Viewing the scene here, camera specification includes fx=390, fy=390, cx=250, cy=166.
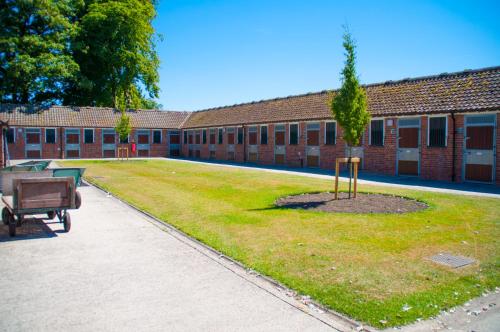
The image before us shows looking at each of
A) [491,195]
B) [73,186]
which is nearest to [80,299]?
[73,186]

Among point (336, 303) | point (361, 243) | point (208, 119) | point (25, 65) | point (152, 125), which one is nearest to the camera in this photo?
point (336, 303)

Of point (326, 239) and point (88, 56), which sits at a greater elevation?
point (88, 56)

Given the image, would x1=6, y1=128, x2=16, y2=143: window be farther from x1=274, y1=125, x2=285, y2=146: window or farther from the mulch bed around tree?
the mulch bed around tree

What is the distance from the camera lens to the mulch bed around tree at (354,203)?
1066 centimetres

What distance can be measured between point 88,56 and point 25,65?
34.5ft

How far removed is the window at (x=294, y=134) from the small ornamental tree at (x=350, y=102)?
16.2m

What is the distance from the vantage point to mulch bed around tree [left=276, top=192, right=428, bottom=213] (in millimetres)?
10656

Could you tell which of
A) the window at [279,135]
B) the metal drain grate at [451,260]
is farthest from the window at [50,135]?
the metal drain grate at [451,260]

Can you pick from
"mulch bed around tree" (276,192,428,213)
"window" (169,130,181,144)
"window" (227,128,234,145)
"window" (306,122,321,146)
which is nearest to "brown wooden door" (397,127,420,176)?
"window" (306,122,321,146)

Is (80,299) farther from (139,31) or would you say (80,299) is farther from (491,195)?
(139,31)

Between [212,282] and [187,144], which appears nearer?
[212,282]

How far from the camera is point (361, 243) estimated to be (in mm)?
7270

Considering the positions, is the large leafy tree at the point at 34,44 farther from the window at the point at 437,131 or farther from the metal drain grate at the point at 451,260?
the metal drain grate at the point at 451,260

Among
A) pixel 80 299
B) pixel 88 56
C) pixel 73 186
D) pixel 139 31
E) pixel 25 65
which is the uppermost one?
pixel 139 31
